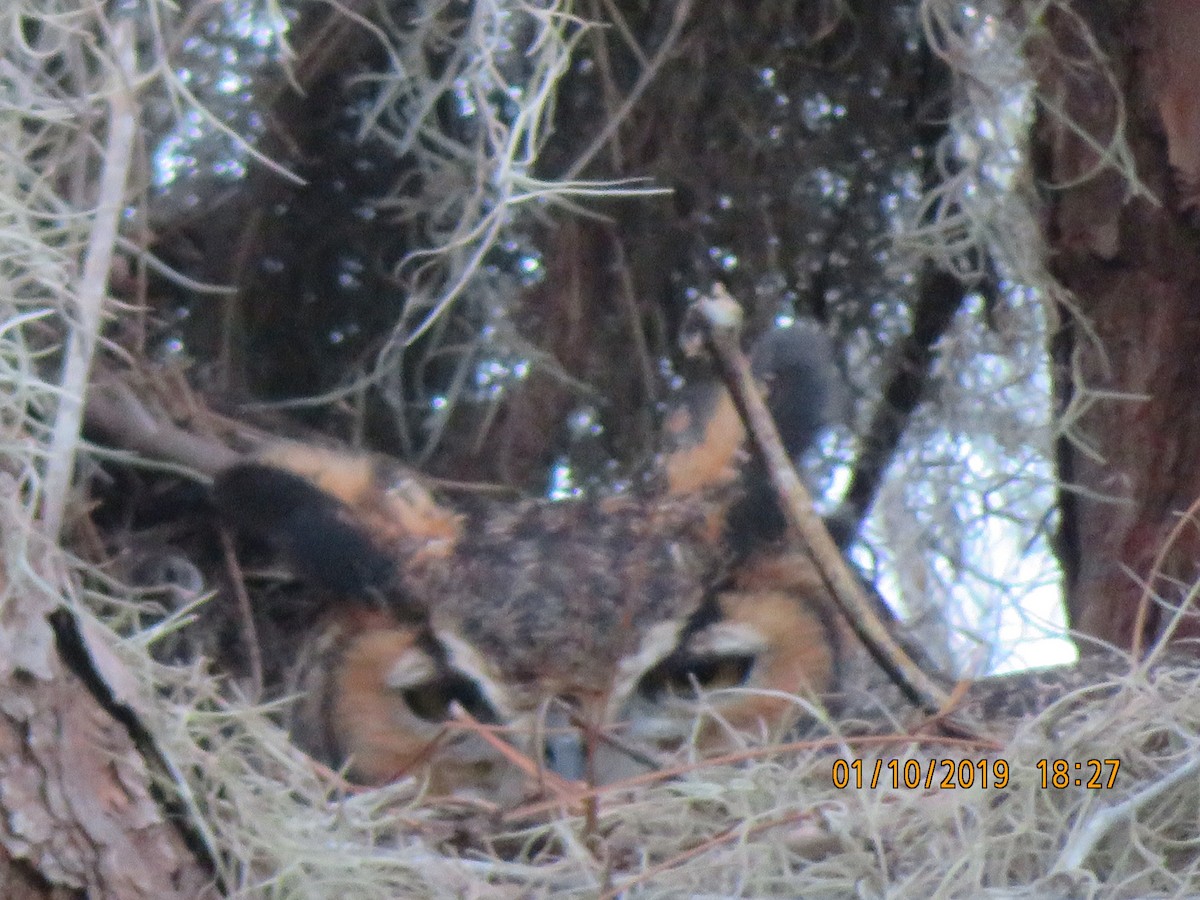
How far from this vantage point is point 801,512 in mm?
1247

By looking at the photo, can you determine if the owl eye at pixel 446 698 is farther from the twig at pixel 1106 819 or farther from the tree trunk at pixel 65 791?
the twig at pixel 1106 819

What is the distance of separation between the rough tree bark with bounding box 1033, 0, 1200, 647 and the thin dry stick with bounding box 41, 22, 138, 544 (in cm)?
90

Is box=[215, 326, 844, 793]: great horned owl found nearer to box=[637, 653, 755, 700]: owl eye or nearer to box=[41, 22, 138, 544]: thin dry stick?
box=[637, 653, 755, 700]: owl eye

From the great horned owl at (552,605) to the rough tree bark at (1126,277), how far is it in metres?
0.35

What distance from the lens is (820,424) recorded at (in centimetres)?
155

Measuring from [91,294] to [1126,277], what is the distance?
1.03 m

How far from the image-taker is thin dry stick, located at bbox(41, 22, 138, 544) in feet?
3.96

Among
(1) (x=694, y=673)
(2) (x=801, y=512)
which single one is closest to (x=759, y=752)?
(2) (x=801, y=512)

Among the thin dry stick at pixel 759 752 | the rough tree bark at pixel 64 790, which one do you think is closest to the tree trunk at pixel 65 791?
the rough tree bark at pixel 64 790

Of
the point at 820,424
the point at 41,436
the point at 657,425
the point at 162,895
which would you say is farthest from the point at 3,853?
the point at 657,425

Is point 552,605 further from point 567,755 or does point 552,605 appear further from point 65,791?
point 65,791

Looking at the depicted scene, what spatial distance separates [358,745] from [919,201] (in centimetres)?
92

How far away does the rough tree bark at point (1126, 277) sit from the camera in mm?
1675

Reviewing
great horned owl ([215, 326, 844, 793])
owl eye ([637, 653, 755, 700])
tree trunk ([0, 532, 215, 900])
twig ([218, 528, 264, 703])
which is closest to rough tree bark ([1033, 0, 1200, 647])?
great horned owl ([215, 326, 844, 793])
